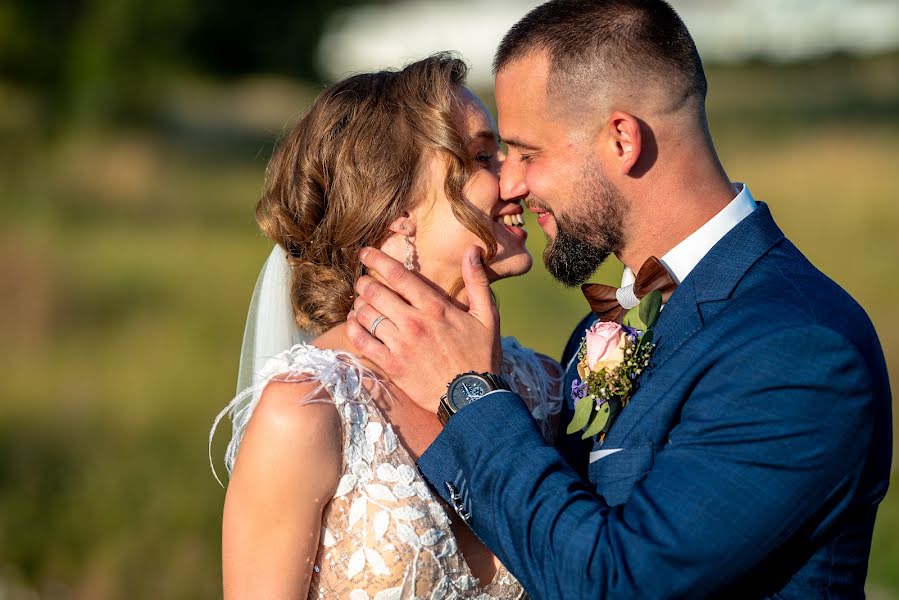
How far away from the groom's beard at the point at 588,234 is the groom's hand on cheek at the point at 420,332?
0.27 metres

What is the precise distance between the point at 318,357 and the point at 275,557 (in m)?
0.60

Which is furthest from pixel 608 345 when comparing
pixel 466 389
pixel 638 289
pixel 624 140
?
pixel 624 140

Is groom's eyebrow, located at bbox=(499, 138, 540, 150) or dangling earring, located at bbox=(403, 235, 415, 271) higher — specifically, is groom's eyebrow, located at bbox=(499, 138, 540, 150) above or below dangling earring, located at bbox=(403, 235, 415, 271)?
above

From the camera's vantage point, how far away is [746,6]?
24.3m

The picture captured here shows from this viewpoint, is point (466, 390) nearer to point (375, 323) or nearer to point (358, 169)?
point (375, 323)

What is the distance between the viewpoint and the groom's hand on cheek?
3074 mm

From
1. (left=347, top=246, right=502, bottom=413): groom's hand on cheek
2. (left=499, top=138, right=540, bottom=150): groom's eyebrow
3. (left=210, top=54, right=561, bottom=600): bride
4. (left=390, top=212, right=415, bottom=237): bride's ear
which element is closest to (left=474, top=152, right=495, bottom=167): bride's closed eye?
(left=210, top=54, right=561, bottom=600): bride

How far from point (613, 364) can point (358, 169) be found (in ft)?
3.63

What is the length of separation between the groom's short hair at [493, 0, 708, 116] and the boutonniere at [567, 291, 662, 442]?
26.1 inches

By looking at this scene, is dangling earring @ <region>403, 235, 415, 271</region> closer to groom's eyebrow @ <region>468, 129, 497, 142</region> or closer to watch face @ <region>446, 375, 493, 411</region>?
groom's eyebrow @ <region>468, 129, 497, 142</region>

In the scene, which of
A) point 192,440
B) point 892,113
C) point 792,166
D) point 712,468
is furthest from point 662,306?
point 892,113

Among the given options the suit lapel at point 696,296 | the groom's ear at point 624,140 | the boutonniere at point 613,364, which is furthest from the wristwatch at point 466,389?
the groom's ear at point 624,140

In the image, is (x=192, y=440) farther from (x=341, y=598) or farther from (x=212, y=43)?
(x=212, y=43)

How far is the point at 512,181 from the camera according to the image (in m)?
3.49
